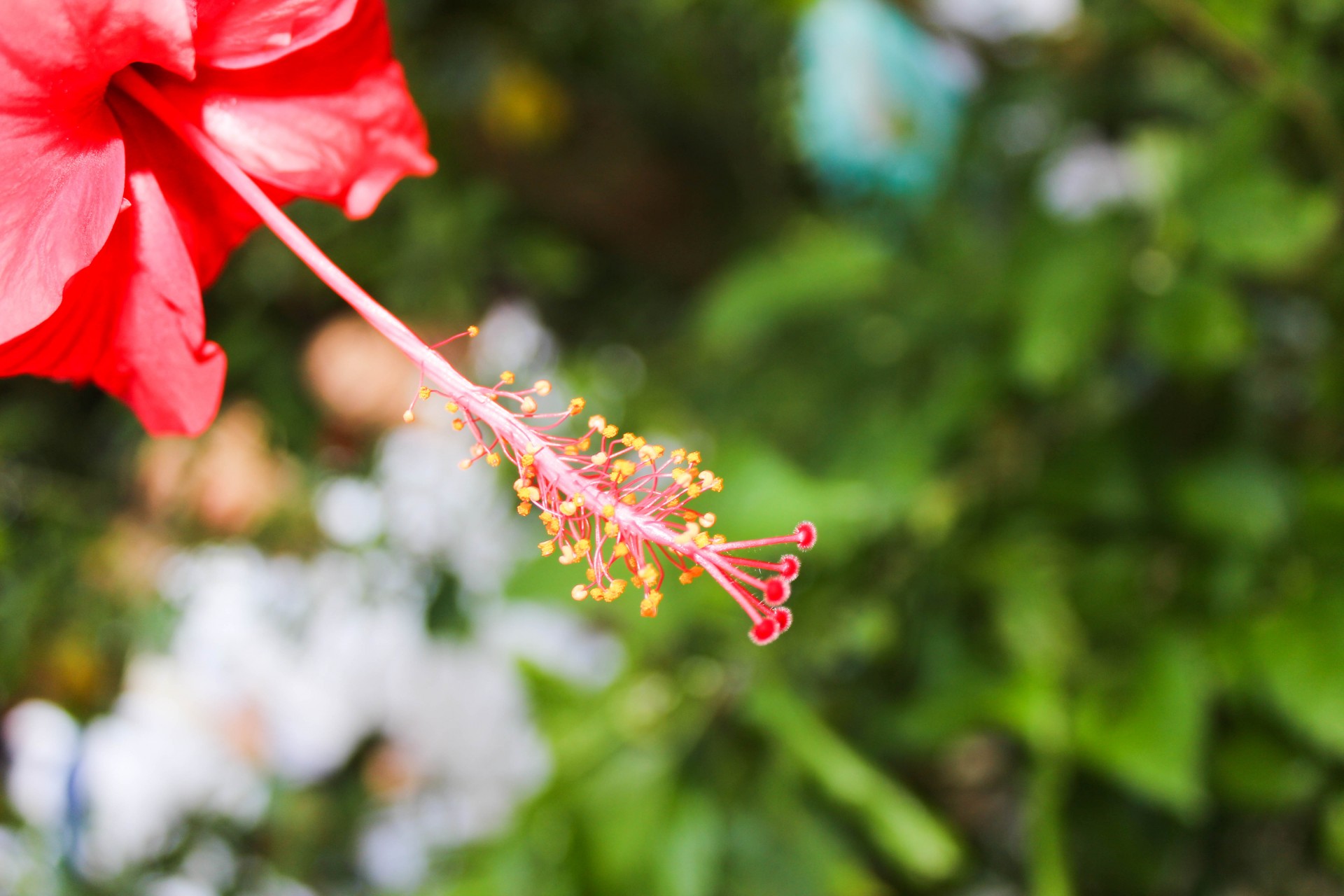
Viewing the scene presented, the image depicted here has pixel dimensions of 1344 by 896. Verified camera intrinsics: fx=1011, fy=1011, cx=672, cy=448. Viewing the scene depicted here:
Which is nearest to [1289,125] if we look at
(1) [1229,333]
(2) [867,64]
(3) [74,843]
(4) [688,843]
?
(1) [1229,333]

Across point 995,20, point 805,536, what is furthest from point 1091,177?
point 805,536

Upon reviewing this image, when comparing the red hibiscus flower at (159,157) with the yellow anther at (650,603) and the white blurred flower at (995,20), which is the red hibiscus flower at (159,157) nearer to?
the yellow anther at (650,603)

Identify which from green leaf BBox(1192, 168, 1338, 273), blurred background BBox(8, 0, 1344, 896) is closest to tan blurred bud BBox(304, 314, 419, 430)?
blurred background BBox(8, 0, 1344, 896)

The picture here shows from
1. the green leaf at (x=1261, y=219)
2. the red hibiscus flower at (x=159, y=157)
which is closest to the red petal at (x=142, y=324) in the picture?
the red hibiscus flower at (x=159, y=157)

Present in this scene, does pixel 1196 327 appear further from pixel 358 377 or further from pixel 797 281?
pixel 358 377

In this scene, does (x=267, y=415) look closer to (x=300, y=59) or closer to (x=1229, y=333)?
(x=300, y=59)
